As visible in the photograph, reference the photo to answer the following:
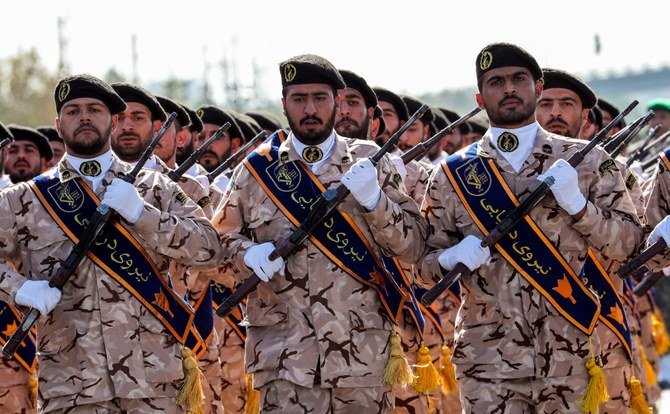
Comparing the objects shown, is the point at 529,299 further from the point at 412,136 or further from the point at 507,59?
the point at 412,136

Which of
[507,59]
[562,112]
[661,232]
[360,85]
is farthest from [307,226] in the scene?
[360,85]

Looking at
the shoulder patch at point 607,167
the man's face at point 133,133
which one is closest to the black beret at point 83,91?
the man's face at point 133,133

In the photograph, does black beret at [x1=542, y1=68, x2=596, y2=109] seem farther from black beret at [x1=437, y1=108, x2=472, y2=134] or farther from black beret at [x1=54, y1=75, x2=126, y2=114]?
black beret at [x1=437, y1=108, x2=472, y2=134]

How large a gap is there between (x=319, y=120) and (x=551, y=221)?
1450 mm

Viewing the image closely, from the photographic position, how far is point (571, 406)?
26.2 feet

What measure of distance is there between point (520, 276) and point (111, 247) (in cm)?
223

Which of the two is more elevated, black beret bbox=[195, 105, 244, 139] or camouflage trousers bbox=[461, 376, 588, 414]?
black beret bbox=[195, 105, 244, 139]

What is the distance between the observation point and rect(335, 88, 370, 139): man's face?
10.5m

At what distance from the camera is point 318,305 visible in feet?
27.4

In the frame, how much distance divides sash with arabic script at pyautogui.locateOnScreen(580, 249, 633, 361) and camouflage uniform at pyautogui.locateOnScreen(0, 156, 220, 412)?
2355 mm

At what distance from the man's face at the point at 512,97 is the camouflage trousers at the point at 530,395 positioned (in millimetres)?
1410

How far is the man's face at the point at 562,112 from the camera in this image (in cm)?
989

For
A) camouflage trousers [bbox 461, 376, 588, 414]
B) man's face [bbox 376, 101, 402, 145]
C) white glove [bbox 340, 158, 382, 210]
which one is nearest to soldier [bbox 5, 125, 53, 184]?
man's face [bbox 376, 101, 402, 145]

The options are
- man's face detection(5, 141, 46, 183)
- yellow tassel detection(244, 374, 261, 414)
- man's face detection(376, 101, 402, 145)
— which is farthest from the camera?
man's face detection(5, 141, 46, 183)
